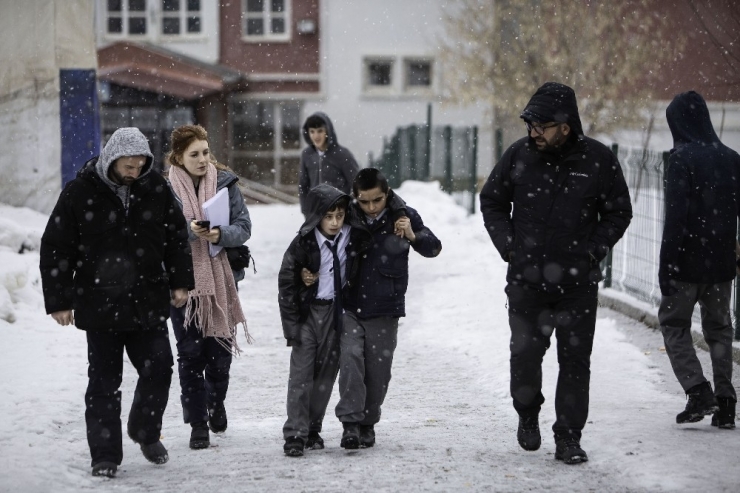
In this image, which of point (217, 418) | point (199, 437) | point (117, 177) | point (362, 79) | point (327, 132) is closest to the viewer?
point (117, 177)

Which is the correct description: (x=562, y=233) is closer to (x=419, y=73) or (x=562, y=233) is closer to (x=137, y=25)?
(x=419, y=73)

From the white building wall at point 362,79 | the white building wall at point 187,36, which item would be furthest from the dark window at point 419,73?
the white building wall at point 187,36

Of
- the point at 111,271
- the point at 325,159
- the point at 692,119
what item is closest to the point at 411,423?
the point at 111,271

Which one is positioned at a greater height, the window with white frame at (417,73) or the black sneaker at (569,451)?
the window with white frame at (417,73)

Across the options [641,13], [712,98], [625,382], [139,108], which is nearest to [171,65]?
[139,108]

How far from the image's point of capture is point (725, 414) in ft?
21.8

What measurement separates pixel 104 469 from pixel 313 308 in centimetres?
140

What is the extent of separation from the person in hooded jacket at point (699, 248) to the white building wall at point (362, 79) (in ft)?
94.5

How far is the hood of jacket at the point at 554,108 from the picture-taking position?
5867 millimetres

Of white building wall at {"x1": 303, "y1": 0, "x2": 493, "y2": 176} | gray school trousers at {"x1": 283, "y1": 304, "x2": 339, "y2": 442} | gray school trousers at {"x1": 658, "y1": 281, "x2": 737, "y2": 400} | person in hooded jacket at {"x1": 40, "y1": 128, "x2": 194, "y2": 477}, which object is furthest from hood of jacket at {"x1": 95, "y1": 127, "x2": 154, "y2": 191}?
white building wall at {"x1": 303, "y1": 0, "x2": 493, "y2": 176}

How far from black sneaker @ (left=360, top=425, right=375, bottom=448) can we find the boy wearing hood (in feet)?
0.77

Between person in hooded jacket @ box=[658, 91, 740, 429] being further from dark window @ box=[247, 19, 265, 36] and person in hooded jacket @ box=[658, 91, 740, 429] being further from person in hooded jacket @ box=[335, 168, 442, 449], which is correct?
dark window @ box=[247, 19, 265, 36]

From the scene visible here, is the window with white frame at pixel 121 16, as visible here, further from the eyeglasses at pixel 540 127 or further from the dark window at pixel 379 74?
the eyeglasses at pixel 540 127

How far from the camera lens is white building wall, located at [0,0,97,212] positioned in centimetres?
1591
